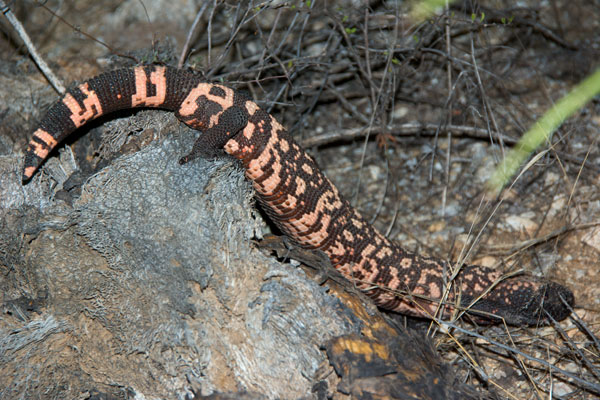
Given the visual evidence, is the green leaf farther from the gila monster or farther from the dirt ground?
the gila monster

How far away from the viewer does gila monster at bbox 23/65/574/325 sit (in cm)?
227

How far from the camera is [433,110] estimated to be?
3820 mm

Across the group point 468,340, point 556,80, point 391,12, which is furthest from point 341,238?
point 556,80

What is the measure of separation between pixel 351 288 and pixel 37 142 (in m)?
1.46

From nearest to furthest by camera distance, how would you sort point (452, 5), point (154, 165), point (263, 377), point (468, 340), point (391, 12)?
point (263, 377), point (154, 165), point (468, 340), point (391, 12), point (452, 5)

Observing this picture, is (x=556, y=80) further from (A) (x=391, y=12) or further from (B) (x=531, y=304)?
(B) (x=531, y=304)

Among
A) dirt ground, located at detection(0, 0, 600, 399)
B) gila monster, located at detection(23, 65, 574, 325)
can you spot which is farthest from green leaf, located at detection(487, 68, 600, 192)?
gila monster, located at detection(23, 65, 574, 325)

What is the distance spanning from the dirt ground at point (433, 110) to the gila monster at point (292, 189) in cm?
16

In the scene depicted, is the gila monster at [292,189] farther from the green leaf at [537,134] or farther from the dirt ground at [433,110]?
the green leaf at [537,134]

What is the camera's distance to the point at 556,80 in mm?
3906

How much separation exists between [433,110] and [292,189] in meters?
1.70

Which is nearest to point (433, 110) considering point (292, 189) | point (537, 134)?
point (537, 134)

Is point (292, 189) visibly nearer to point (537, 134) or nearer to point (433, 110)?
point (537, 134)

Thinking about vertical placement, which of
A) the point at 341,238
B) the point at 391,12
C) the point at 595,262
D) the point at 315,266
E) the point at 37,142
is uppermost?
the point at 37,142
